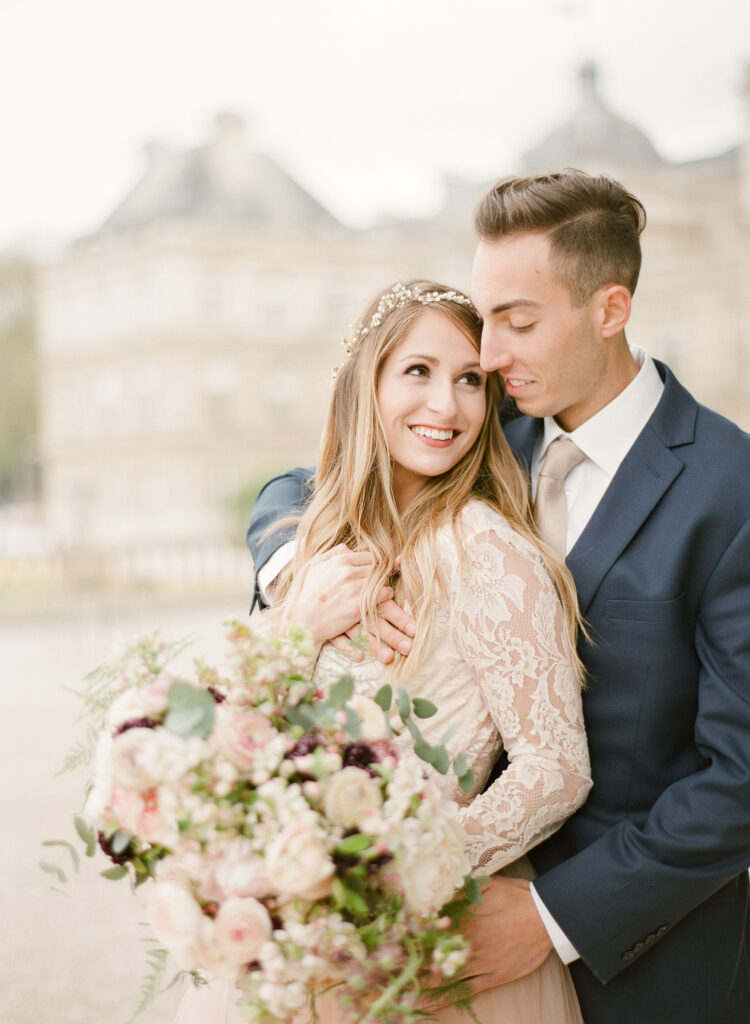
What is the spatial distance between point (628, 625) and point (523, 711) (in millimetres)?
265

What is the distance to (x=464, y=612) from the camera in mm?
1666

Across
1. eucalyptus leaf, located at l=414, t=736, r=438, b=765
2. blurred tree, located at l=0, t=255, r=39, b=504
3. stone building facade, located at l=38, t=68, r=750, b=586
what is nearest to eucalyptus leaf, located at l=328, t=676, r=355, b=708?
eucalyptus leaf, located at l=414, t=736, r=438, b=765

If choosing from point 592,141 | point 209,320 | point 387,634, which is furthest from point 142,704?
point 209,320

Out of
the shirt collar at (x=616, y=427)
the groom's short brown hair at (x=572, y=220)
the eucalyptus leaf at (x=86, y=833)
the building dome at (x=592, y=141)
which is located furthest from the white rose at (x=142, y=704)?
the building dome at (x=592, y=141)

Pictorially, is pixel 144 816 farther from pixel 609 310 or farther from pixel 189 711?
pixel 609 310

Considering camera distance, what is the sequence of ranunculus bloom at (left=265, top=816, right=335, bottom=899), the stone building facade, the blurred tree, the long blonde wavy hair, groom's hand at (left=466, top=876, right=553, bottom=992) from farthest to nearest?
the blurred tree → the stone building facade → the long blonde wavy hair → groom's hand at (left=466, top=876, right=553, bottom=992) → ranunculus bloom at (left=265, top=816, right=335, bottom=899)

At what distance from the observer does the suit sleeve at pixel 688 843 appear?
161 cm

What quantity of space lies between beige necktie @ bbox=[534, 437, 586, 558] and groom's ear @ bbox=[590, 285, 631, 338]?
0.73ft

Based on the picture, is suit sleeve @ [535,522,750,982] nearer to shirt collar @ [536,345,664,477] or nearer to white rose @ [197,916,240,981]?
shirt collar @ [536,345,664,477]

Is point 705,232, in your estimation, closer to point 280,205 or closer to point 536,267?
point 280,205

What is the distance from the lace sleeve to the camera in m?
1.58

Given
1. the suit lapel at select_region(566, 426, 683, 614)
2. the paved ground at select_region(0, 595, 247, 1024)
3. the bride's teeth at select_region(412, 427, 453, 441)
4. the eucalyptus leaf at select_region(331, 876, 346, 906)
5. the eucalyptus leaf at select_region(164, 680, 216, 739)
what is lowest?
the paved ground at select_region(0, 595, 247, 1024)

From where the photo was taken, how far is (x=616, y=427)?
1.92 meters

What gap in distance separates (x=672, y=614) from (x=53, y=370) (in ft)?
105
